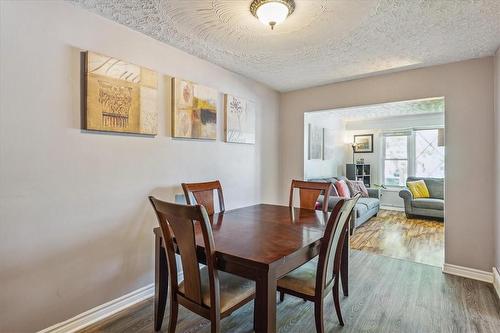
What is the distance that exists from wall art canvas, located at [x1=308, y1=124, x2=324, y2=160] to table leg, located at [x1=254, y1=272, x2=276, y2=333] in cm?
A: 415

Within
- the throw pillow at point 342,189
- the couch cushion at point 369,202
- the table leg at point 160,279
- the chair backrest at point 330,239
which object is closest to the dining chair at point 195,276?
the table leg at point 160,279

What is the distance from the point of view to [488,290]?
7.98 feet

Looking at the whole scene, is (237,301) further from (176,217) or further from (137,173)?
(137,173)

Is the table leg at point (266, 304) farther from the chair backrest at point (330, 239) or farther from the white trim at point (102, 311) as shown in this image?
the white trim at point (102, 311)

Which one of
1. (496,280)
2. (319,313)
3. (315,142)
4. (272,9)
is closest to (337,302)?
(319,313)

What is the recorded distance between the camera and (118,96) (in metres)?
2.04

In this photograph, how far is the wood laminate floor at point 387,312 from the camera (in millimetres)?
1893

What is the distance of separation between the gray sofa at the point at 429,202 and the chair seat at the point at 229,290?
16.6 feet

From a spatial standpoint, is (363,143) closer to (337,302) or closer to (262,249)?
(337,302)

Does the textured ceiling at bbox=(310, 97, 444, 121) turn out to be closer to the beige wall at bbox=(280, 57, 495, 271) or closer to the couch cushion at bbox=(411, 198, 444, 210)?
the couch cushion at bbox=(411, 198, 444, 210)

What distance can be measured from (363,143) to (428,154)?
1474 mm

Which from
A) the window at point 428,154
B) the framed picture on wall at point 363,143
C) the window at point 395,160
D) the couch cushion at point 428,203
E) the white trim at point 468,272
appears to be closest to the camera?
the white trim at point 468,272

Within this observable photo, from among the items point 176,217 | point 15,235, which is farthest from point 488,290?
point 15,235

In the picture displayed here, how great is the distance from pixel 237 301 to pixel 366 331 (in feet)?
3.43
